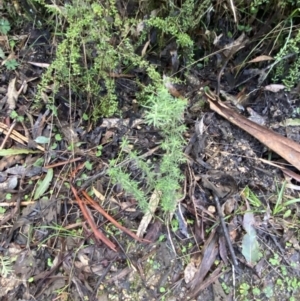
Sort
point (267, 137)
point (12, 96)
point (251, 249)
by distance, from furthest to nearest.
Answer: point (12, 96), point (267, 137), point (251, 249)

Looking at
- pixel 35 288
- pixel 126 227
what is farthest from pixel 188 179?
pixel 35 288

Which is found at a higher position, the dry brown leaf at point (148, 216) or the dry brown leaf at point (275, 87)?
the dry brown leaf at point (275, 87)

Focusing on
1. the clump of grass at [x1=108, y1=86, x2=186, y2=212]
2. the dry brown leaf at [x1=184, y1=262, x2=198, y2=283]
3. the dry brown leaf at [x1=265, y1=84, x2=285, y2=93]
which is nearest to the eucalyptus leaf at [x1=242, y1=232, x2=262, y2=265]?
the dry brown leaf at [x1=184, y1=262, x2=198, y2=283]

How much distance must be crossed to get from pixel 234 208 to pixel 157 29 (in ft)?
2.43

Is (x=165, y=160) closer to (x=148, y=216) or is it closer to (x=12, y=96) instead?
(x=148, y=216)

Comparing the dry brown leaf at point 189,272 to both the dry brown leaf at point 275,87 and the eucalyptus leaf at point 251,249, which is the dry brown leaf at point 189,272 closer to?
the eucalyptus leaf at point 251,249

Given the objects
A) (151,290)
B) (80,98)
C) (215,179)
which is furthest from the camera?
(80,98)

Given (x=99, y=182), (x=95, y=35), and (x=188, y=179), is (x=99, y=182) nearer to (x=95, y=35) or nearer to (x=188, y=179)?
(x=188, y=179)

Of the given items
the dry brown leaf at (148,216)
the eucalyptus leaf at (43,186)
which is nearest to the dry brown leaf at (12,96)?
the eucalyptus leaf at (43,186)

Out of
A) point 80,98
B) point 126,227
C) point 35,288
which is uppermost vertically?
point 80,98

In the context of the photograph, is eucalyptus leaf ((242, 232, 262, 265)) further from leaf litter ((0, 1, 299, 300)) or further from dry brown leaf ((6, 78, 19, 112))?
dry brown leaf ((6, 78, 19, 112))

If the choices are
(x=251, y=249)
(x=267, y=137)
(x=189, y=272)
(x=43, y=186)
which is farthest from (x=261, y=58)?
(x=43, y=186)

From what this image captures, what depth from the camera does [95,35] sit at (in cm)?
154

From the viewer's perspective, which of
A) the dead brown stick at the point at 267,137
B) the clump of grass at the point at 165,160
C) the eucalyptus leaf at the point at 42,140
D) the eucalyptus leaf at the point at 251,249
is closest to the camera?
the clump of grass at the point at 165,160
